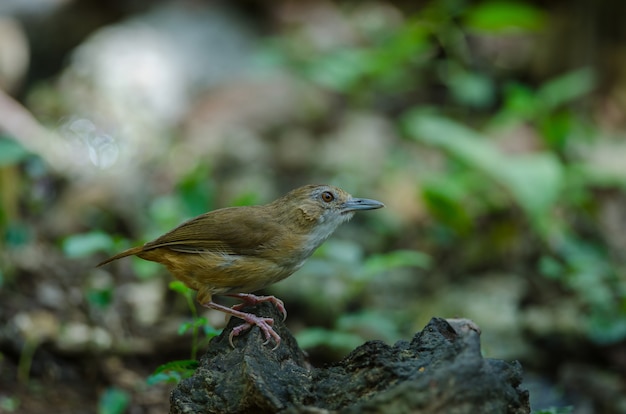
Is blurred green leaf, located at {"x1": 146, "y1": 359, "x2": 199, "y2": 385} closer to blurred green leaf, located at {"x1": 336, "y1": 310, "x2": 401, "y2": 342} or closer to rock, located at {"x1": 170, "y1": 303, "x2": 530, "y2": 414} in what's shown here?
rock, located at {"x1": 170, "y1": 303, "x2": 530, "y2": 414}

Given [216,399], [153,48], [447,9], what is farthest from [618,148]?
[216,399]

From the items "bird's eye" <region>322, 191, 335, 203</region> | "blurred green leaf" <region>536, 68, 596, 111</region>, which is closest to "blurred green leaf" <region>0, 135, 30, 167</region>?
"bird's eye" <region>322, 191, 335, 203</region>

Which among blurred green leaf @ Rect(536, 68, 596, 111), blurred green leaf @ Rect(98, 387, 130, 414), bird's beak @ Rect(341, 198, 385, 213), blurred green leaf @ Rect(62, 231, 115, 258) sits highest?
blurred green leaf @ Rect(536, 68, 596, 111)

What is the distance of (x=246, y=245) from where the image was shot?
3756 millimetres

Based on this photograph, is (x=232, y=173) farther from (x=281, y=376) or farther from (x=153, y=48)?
(x=281, y=376)

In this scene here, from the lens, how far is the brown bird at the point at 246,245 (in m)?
3.72

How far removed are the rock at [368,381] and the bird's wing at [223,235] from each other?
0.64 metres

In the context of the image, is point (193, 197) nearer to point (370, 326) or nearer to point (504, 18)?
point (370, 326)

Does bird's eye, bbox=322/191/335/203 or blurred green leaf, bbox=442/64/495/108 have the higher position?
blurred green leaf, bbox=442/64/495/108

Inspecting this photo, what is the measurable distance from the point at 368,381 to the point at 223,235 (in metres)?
1.35

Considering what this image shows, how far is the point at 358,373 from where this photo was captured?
9.33 feet

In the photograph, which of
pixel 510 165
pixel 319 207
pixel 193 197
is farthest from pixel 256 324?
pixel 510 165

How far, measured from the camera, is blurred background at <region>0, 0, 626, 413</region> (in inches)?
214

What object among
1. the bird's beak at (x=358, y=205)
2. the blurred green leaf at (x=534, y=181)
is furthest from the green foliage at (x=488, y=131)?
the bird's beak at (x=358, y=205)
